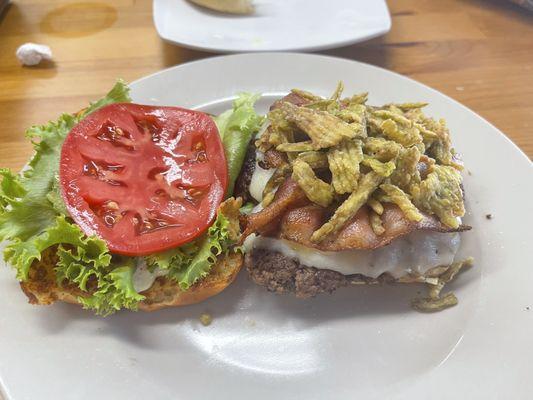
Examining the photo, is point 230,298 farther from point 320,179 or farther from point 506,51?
point 506,51

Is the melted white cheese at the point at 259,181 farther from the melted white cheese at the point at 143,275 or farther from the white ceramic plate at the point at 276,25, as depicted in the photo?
the white ceramic plate at the point at 276,25

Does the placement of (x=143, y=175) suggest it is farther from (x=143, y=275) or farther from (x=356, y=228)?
(x=356, y=228)

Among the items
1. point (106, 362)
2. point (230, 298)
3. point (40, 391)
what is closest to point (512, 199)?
point (230, 298)

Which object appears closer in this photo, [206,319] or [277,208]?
[277,208]

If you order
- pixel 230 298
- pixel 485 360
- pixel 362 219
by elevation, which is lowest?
pixel 230 298

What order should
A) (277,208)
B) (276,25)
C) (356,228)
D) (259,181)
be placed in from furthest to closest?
(276,25) < (259,181) < (277,208) < (356,228)

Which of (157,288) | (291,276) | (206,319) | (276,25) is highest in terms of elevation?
(276,25)

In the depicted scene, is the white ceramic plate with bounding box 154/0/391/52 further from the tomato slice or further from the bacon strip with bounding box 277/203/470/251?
the bacon strip with bounding box 277/203/470/251

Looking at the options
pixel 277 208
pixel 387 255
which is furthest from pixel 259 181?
pixel 387 255
